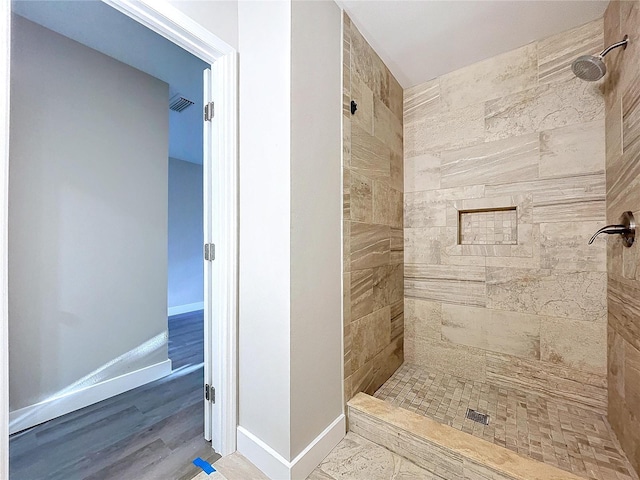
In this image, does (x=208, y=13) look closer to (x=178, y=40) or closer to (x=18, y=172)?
(x=178, y=40)

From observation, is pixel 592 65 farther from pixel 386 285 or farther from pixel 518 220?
pixel 386 285

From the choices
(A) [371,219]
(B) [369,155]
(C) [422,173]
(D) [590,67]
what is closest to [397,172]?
(C) [422,173]

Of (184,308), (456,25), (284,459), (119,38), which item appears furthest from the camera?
(184,308)

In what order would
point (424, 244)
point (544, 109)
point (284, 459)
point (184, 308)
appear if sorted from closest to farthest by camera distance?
point (284, 459) < point (544, 109) < point (424, 244) < point (184, 308)

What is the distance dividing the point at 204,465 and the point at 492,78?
3019 mm

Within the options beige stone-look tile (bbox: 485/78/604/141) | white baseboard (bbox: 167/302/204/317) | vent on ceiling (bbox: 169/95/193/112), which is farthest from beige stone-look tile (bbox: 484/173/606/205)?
white baseboard (bbox: 167/302/204/317)

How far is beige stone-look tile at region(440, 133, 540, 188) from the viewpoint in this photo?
186cm

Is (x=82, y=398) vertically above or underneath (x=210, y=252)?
underneath

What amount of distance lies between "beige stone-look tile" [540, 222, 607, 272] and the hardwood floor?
2.35 metres

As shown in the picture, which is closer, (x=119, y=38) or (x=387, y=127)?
(x=119, y=38)

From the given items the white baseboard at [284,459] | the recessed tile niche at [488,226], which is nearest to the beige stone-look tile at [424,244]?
the recessed tile niche at [488,226]

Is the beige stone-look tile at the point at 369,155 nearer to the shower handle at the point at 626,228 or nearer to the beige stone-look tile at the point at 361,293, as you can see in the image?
the beige stone-look tile at the point at 361,293

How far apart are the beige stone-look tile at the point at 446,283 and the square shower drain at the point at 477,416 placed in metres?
0.73

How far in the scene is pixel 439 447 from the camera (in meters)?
1.27
